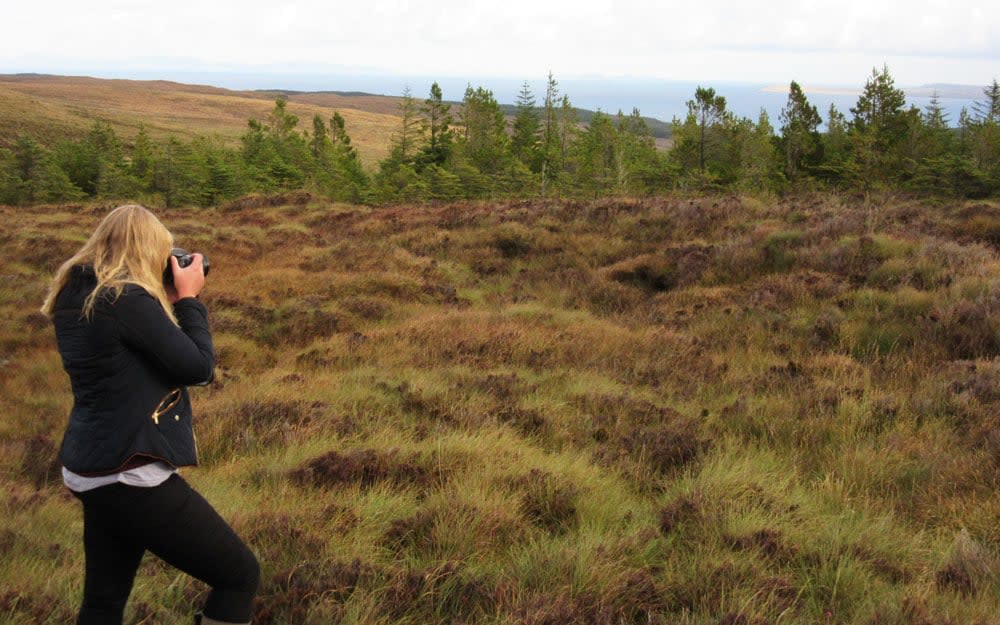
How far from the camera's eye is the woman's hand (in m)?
2.79

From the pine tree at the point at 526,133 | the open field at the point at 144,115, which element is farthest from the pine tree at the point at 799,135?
the open field at the point at 144,115

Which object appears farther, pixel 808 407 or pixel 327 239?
pixel 327 239

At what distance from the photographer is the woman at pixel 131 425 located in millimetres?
2439


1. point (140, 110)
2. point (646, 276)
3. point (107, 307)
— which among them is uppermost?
point (140, 110)

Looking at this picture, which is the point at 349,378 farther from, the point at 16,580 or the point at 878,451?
the point at 878,451

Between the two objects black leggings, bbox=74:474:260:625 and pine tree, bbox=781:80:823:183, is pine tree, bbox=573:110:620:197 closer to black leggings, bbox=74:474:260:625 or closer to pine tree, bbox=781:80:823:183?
pine tree, bbox=781:80:823:183

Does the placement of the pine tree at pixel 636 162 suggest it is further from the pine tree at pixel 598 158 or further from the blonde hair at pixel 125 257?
the blonde hair at pixel 125 257

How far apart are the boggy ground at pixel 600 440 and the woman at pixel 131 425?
24.1 inches

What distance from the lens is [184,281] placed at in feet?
9.20

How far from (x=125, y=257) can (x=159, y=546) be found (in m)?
1.08

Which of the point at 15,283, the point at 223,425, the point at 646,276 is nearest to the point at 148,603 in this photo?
the point at 223,425

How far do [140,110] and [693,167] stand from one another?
327 ft

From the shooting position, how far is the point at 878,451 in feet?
16.6

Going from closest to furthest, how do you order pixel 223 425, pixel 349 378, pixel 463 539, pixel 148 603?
pixel 148 603 → pixel 463 539 → pixel 223 425 → pixel 349 378
